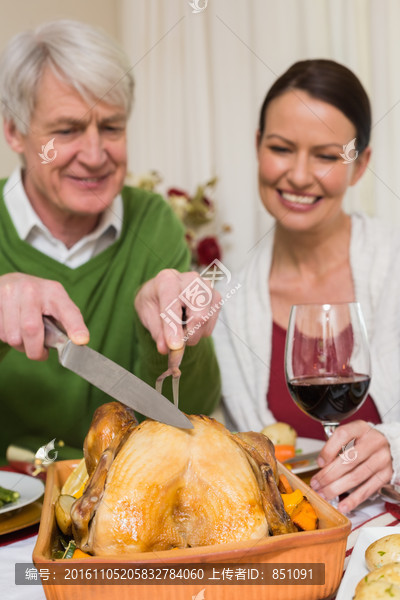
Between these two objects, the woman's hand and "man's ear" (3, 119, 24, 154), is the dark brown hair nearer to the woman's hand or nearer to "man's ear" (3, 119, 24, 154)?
"man's ear" (3, 119, 24, 154)

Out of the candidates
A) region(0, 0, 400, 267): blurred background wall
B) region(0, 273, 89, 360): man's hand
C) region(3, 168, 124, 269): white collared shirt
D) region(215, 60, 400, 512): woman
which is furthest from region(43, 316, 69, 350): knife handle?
region(0, 0, 400, 267): blurred background wall

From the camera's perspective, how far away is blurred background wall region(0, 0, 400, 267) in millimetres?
1964

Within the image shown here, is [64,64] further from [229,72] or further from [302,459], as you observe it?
[229,72]

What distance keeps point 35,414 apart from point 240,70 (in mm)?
1718

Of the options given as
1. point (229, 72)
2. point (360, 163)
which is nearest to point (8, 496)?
point (360, 163)

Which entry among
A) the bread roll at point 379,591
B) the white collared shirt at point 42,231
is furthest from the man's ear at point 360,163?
the bread roll at point 379,591

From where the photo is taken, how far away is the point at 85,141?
132 cm

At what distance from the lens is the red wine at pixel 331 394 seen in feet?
2.48

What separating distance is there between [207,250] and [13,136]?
0.91 meters

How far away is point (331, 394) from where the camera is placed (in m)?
0.76

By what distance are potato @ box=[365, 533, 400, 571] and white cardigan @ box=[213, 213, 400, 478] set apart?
929 mm

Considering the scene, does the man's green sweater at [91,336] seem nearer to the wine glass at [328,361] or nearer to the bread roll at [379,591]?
the wine glass at [328,361]

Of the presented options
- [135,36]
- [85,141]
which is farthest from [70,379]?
[135,36]

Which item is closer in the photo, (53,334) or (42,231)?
(53,334)
